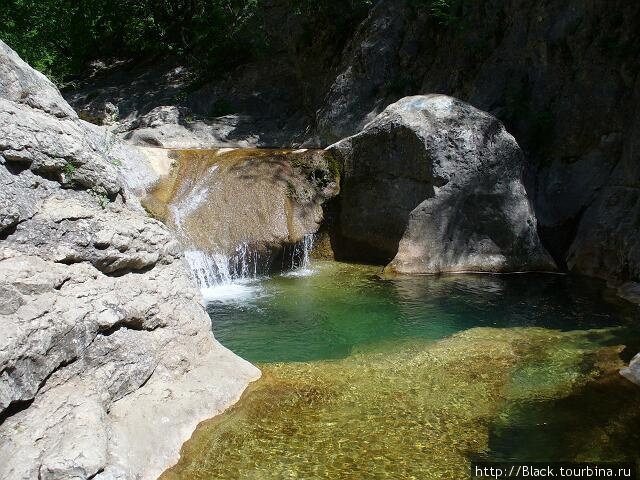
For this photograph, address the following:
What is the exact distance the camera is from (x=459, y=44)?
1290 centimetres

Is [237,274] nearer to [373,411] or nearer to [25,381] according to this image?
[373,411]

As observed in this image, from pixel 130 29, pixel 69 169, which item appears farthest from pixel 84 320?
pixel 130 29

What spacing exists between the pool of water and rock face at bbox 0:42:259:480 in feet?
1.16

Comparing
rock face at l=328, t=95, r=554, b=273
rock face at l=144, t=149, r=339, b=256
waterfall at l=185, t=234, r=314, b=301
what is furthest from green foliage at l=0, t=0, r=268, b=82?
waterfall at l=185, t=234, r=314, b=301

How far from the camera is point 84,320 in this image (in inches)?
166

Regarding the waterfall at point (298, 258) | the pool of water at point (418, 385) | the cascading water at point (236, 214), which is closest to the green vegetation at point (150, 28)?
the cascading water at point (236, 214)

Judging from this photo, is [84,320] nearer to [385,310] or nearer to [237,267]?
[385,310]

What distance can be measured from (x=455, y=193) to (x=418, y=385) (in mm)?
5159

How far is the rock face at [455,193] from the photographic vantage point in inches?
378

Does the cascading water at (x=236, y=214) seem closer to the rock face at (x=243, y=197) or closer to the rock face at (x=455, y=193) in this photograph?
the rock face at (x=243, y=197)

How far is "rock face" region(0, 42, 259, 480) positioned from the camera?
145 inches

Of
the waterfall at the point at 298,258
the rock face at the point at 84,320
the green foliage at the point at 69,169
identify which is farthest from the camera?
the waterfall at the point at 298,258

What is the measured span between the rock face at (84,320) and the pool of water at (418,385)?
1.16ft

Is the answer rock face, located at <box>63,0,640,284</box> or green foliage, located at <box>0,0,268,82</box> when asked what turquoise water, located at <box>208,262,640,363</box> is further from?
green foliage, located at <box>0,0,268,82</box>
